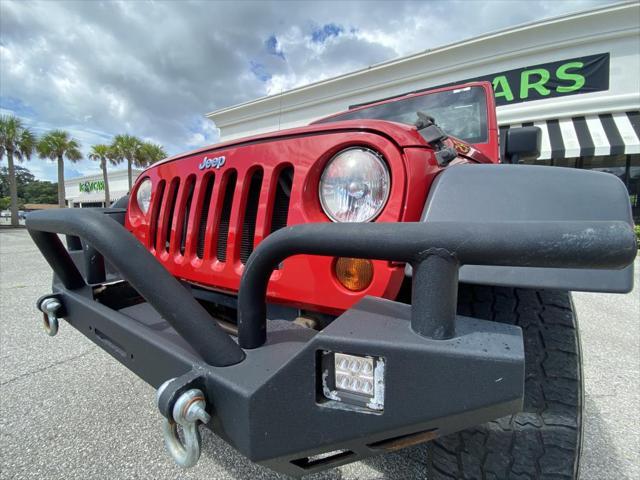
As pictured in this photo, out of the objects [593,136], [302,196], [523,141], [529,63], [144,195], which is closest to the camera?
[302,196]

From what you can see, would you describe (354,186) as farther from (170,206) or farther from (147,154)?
(147,154)

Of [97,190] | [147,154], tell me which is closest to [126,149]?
[147,154]

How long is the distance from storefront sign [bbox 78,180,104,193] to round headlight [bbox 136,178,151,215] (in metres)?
43.2

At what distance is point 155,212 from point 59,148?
3340cm

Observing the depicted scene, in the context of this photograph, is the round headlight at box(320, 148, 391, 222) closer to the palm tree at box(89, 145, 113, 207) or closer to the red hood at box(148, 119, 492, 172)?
the red hood at box(148, 119, 492, 172)

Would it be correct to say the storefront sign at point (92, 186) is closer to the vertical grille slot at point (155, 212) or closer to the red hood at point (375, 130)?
the vertical grille slot at point (155, 212)

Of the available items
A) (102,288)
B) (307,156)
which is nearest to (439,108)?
(307,156)

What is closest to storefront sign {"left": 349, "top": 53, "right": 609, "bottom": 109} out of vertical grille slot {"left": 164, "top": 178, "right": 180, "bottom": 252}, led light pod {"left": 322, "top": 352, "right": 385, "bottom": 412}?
vertical grille slot {"left": 164, "top": 178, "right": 180, "bottom": 252}

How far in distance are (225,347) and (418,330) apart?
0.46 metres

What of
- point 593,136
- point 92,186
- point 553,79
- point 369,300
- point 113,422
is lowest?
point 113,422

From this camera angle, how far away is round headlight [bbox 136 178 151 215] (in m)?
1.98

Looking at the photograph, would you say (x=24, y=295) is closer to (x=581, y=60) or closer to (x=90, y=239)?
(x=90, y=239)

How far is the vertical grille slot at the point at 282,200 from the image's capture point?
134 centimetres

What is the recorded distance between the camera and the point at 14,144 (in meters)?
24.9
